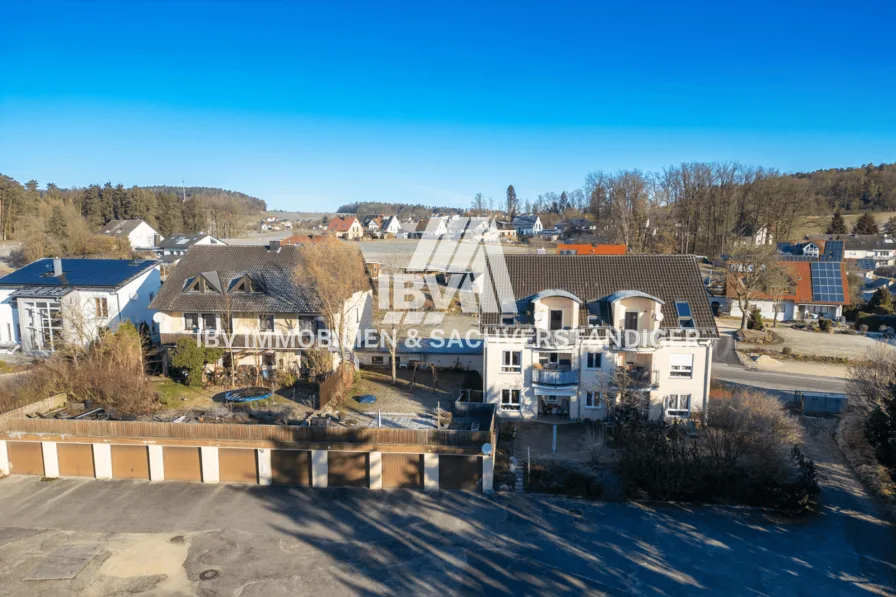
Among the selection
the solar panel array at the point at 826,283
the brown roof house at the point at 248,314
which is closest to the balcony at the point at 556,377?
the brown roof house at the point at 248,314

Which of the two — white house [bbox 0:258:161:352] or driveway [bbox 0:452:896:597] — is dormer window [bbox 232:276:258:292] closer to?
white house [bbox 0:258:161:352]

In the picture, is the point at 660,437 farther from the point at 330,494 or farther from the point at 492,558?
the point at 330,494

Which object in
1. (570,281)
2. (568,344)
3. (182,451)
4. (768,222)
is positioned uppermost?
(768,222)

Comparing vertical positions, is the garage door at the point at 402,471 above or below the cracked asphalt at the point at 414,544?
above

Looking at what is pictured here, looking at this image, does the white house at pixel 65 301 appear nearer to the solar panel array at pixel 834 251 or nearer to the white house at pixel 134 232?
the white house at pixel 134 232

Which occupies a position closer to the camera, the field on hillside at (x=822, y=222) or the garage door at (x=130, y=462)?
the garage door at (x=130, y=462)

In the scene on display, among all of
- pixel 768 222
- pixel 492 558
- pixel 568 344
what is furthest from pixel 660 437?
pixel 768 222

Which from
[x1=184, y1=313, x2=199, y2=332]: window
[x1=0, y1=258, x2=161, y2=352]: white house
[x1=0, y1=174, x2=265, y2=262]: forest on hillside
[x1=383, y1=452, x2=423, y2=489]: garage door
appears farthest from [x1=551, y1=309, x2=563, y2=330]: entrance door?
[x1=0, y1=174, x2=265, y2=262]: forest on hillside
